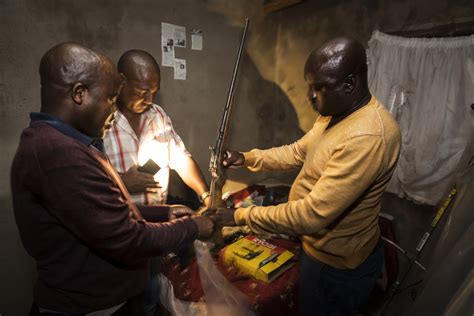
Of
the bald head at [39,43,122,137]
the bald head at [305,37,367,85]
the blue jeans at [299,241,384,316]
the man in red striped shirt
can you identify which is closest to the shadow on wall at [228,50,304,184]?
the man in red striped shirt

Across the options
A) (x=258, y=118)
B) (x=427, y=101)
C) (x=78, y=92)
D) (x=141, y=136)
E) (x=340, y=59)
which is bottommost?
(x=141, y=136)

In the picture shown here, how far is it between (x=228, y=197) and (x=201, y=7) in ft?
7.47

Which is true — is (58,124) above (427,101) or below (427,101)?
below

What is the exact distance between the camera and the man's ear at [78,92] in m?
1.01

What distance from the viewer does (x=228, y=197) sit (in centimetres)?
330

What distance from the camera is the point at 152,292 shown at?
81.4 inches

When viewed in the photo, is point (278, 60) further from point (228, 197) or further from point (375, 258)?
point (375, 258)

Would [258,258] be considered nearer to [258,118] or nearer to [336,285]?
[336,285]

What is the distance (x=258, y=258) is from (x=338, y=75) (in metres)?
1.72

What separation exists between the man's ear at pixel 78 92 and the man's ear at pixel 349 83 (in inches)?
48.0

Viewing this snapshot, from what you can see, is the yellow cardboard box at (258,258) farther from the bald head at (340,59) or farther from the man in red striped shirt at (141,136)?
the bald head at (340,59)

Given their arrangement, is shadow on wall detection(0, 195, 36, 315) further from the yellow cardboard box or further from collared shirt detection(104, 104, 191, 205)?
the yellow cardboard box

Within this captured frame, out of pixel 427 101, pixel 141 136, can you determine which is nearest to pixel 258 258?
pixel 141 136

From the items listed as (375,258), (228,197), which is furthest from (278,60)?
(375,258)
